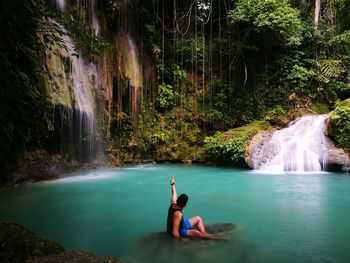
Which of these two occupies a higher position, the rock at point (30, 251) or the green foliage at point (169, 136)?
the green foliage at point (169, 136)

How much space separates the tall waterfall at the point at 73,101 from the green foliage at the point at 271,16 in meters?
7.42

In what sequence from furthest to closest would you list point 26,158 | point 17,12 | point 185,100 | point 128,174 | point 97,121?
point 185,100 < point 97,121 < point 128,174 < point 26,158 < point 17,12

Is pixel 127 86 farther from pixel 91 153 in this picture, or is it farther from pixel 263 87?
pixel 263 87

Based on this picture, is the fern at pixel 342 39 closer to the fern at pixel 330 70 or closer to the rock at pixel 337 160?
the fern at pixel 330 70

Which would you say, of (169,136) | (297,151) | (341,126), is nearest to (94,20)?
(169,136)

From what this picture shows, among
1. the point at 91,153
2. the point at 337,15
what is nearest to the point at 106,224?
the point at 91,153

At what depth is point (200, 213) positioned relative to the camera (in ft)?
20.1

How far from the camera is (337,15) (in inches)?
690

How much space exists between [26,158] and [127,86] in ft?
18.5

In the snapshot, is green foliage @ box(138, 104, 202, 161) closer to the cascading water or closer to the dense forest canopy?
the dense forest canopy

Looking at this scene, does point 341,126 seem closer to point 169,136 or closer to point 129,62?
point 169,136

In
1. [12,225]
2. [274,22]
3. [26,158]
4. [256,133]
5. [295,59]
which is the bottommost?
[12,225]

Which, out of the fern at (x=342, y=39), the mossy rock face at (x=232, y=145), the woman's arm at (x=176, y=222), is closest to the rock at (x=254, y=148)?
the mossy rock face at (x=232, y=145)

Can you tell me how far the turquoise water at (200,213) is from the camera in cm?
425
